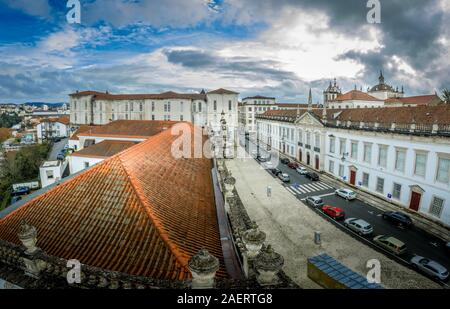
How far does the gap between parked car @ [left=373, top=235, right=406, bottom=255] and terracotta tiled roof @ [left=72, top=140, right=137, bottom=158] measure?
Answer: 2509 centimetres

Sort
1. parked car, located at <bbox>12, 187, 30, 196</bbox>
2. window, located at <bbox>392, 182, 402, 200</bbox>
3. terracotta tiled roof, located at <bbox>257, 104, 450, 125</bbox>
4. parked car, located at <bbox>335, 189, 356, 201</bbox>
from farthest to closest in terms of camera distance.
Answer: parked car, located at <bbox>12, 187, 30, 196</bbox>, parked car, located at <bbox>335, 189, 356, 201</bbox>, window, located at <bbox>392, 182, 402, 200</bbox>, terracotta tiled roof, located at <bbox>257, 104, 450, 125</bbox>

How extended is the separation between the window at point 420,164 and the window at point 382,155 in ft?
11.0

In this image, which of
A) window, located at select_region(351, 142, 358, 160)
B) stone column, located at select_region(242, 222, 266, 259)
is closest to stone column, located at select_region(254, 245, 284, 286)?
stone column, located at select_region(242, 222, 266, 259)

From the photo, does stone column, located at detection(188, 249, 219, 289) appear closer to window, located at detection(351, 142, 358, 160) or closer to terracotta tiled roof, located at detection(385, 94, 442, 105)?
window, located at detection(351, 142, 358, 160)

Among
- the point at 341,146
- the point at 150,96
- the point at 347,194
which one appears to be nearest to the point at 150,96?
the point at 150,96

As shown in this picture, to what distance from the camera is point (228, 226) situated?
978 cm

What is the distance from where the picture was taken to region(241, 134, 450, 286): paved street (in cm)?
1711

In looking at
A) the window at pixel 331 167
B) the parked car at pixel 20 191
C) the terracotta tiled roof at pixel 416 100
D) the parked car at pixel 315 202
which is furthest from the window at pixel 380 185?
the terracotta tiled roof at pixel 416 100

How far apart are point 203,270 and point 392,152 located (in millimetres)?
26552

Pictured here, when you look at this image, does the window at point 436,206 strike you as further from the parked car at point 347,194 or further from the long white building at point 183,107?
the long white building at point 183,107

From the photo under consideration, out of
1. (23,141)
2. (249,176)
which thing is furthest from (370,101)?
(23,141)

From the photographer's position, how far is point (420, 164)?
2247 centimetres

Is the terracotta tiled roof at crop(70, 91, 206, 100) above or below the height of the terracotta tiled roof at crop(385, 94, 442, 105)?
below
